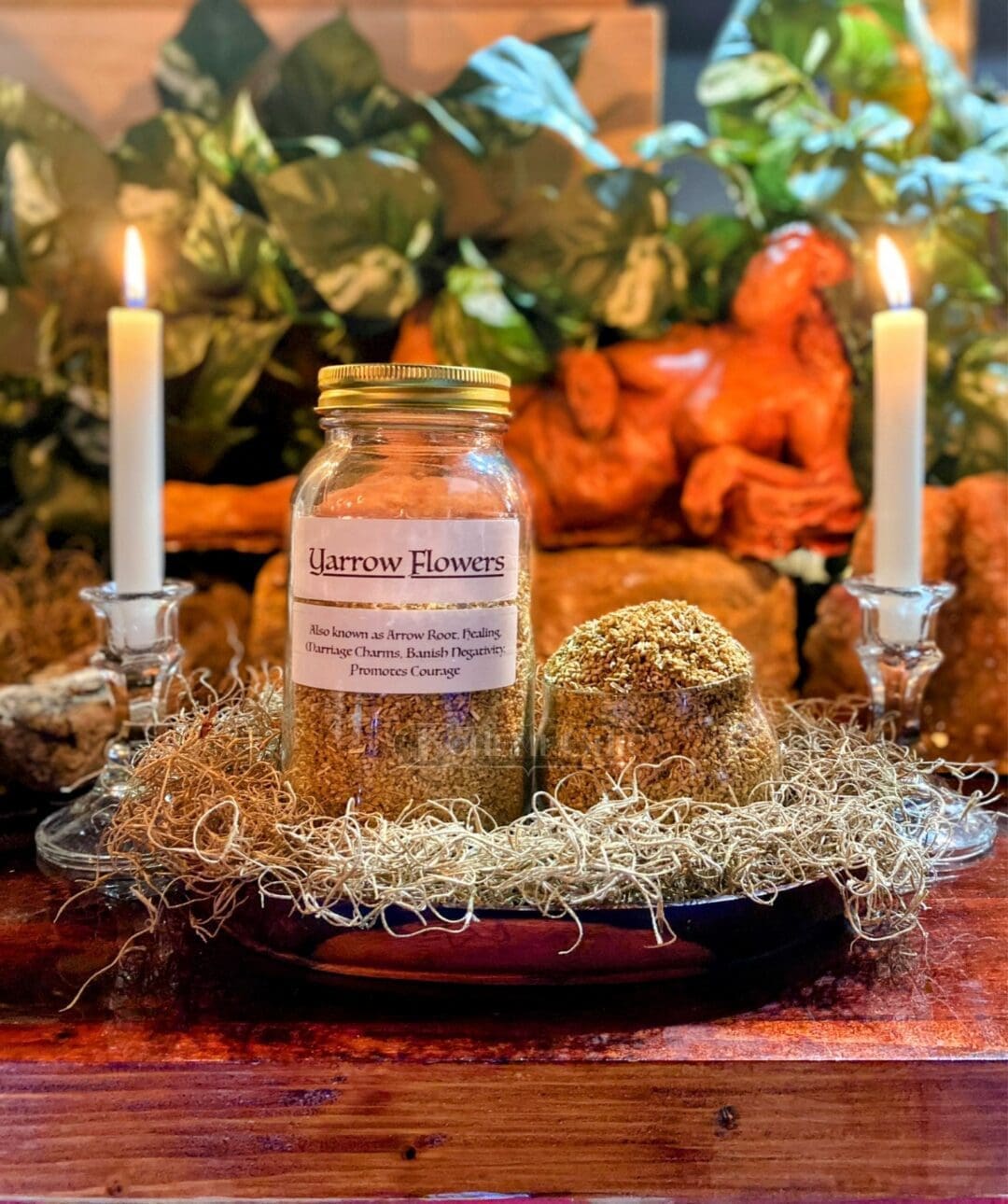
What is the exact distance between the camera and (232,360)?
104cm

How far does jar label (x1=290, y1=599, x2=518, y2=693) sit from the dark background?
0.82 metres

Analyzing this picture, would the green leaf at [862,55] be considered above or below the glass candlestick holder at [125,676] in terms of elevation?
above

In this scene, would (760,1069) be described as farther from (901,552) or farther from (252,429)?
(252,429)

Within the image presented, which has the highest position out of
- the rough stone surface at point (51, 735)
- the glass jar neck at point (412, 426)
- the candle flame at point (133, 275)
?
the candle flame at point (133, 275)

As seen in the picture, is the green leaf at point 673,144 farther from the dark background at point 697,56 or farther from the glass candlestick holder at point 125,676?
the glass candlestick holder at point 125,676

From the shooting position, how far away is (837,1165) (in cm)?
43

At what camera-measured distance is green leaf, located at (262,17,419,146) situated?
1071 mm

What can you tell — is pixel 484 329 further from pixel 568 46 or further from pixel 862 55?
pixel 862 55

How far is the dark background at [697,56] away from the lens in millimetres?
1200

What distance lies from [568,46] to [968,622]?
697 mm

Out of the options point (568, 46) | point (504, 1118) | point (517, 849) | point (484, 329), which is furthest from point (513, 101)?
point (504, 1118)

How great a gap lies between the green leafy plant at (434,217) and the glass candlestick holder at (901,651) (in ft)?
1.04

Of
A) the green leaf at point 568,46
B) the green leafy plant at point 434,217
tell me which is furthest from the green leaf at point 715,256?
the green leaf at point 568,46

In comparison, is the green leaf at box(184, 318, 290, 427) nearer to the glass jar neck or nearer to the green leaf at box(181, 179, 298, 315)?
the green leaf at box(181, 179, 298, 315)
